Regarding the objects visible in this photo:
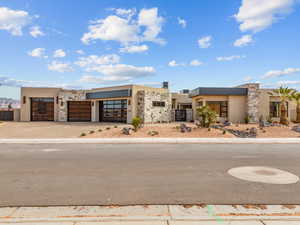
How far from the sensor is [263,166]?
20.1 ft

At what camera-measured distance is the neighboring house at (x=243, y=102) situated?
67.9ft

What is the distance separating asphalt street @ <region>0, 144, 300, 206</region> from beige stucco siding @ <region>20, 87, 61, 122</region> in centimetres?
1873

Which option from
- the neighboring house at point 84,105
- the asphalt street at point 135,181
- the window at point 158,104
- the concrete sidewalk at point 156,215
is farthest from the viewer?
the neighboring house at point 84,105

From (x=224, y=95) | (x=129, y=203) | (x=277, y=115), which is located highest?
(x=224, y=95)

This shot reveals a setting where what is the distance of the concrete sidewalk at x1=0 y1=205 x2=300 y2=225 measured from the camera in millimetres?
2984

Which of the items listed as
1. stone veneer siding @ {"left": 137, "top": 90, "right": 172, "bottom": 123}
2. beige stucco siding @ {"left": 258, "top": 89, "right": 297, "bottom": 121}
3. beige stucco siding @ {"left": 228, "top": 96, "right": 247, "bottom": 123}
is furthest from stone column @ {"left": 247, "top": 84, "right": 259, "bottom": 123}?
stone veneer siding @ {"left": 137, "top": 90, "right": 172, "bottom": 123}

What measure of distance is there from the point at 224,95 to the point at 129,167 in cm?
1838

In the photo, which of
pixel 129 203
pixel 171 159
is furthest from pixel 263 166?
pixel 129 203

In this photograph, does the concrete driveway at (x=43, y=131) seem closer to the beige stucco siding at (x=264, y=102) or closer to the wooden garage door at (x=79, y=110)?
the wooden garage door at (x=79, y=110)

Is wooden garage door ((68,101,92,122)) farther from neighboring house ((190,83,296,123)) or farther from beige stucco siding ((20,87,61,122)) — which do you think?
neighboring house ((190,83,296,123))

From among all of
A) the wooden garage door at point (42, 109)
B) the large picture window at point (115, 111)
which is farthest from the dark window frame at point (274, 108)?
the wooden garage door at point (42, 109)

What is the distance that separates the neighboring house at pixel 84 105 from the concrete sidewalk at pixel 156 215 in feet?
60.2

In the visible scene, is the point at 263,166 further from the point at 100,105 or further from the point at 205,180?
the point at 100,105

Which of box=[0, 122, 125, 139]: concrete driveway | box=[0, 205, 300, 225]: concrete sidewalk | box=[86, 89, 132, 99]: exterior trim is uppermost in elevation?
box=[86, 89, 132, 99]: exterior trim
